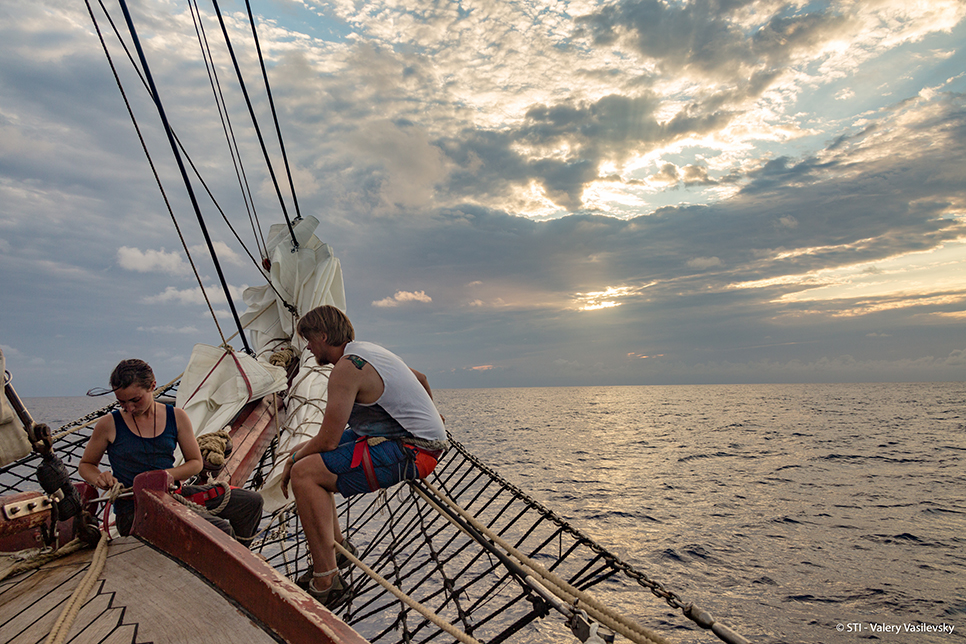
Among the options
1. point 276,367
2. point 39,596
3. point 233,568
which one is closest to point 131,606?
point 233,568

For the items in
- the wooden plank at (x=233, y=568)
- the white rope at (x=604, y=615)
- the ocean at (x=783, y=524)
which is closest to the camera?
the wooden plank at (x=233, y=568)

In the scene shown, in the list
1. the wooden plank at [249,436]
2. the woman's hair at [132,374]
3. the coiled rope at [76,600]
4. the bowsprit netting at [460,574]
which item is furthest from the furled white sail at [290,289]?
the coiled rope at [76,600]

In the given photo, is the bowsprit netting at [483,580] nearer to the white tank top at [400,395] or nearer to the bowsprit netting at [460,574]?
the bowsprit netting at [460,574]

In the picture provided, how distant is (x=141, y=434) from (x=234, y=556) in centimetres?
141

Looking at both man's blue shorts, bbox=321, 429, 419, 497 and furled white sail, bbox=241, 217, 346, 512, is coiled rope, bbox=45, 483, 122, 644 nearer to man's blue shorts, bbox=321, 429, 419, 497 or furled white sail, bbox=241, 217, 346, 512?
man's blue shorts, bbox=321, 429, 419, 497

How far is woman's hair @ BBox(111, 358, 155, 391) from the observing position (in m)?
2.41

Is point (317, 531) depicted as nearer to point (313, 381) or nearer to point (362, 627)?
point (313, 381)

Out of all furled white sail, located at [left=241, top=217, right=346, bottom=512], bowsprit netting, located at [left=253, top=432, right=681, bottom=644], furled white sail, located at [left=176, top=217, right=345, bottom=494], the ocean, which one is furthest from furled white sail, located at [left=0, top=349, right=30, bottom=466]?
the ocean

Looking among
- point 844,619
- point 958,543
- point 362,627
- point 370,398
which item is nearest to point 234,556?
point 370,398

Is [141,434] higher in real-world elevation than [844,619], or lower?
higher

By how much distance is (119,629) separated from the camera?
1.56 metres

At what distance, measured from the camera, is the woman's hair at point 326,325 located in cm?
244

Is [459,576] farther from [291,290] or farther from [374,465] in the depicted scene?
[291,290]

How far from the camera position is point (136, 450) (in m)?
2.65
